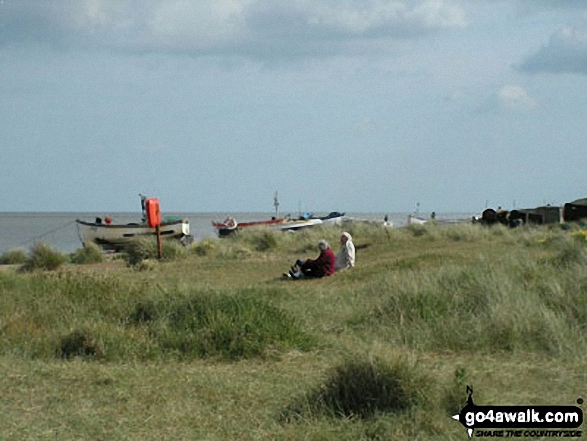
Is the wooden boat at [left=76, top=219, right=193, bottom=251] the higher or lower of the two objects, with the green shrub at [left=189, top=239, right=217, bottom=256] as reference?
higher

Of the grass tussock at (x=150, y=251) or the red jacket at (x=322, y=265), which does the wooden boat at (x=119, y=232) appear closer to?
the grass tussock at (x=150, y=251)

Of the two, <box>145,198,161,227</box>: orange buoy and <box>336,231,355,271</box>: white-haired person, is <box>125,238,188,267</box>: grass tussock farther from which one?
<box>336,231,355,271</box>: white-haired person

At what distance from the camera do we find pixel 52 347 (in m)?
9.89

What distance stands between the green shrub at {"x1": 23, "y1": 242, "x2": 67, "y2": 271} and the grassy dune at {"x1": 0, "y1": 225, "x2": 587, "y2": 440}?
11.6m

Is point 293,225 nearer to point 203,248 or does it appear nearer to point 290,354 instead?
point 203,248

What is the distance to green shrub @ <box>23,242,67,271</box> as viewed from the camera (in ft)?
86.4

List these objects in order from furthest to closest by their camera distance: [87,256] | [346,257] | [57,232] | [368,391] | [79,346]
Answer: [57,232]
[87,256]
[346,257]
[79,346]
[368,391]

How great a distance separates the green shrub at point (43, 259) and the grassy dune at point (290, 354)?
1162 centimetres

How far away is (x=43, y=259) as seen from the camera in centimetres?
2647

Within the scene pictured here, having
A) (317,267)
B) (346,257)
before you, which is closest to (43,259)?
(346,257)

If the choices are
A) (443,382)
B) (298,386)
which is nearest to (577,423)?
(443,382)

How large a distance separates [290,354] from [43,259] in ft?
61.5

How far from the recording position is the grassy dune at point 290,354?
21.7 feet

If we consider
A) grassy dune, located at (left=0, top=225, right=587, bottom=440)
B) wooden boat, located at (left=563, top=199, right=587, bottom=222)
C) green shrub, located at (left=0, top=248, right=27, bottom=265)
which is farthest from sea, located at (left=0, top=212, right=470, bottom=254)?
grassy dune, located at (left=0, top=225, right=587, bottom=440)
